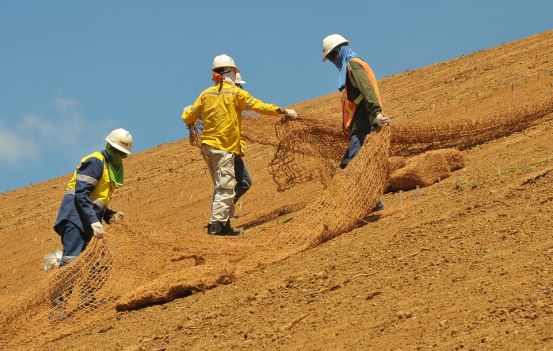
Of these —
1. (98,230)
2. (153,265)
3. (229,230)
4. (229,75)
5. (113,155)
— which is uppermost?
(229,75)

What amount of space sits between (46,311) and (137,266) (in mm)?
764

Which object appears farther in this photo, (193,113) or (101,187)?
(193,113)

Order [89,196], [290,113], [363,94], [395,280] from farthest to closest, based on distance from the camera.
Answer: [290,113] → [363,94] → [89,196] → [395,280]

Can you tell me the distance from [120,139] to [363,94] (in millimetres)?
1955

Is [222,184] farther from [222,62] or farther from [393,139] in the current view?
[393,139]

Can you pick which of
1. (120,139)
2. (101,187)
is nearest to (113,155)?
(120,139)

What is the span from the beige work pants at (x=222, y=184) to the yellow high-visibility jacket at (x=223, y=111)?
0.07 m

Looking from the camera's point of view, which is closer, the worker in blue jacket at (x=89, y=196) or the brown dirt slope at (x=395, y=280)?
the brown dirt slope at (x=395, y=280)

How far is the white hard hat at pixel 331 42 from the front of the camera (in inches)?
323

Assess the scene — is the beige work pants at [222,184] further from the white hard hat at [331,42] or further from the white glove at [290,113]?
the white hard hat at [331,42]

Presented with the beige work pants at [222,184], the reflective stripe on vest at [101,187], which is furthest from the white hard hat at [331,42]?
the reflective stripe on vest at [101,187]

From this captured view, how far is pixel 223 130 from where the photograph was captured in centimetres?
869

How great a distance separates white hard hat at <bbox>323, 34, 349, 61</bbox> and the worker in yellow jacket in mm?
709

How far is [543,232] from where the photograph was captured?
19.2ft
